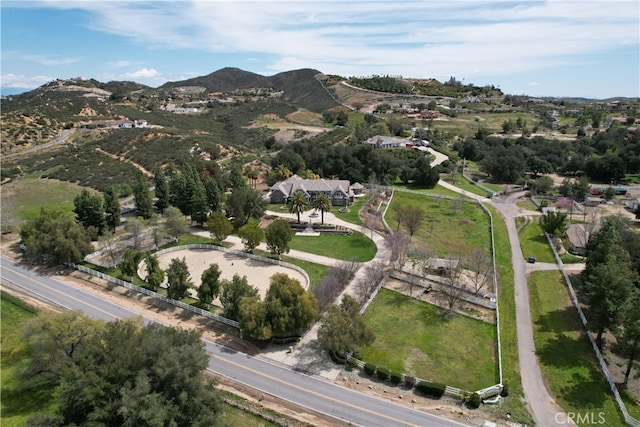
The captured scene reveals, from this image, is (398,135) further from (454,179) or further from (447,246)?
(447,246)

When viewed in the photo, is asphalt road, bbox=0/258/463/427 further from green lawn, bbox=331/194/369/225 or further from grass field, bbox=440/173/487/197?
grass field, bbox=440/173/487/197

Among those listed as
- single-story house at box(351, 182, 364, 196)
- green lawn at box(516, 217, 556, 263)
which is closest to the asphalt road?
green lawn at box(516, 217, 556, 263)

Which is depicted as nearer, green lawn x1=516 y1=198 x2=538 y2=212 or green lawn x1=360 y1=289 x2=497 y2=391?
green lawn x1=360 y1=289 x2=497 y2=391

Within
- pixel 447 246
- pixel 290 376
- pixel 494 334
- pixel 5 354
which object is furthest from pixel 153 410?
pixel 447 246

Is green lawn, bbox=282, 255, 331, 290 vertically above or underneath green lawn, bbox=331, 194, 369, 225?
underneath

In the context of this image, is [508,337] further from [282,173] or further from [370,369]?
[282,173]

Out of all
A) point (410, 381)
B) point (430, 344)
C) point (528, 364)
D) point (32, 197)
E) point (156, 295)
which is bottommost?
point (528, 364)

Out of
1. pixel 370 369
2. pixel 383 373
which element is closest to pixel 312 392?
pixel 370 369
